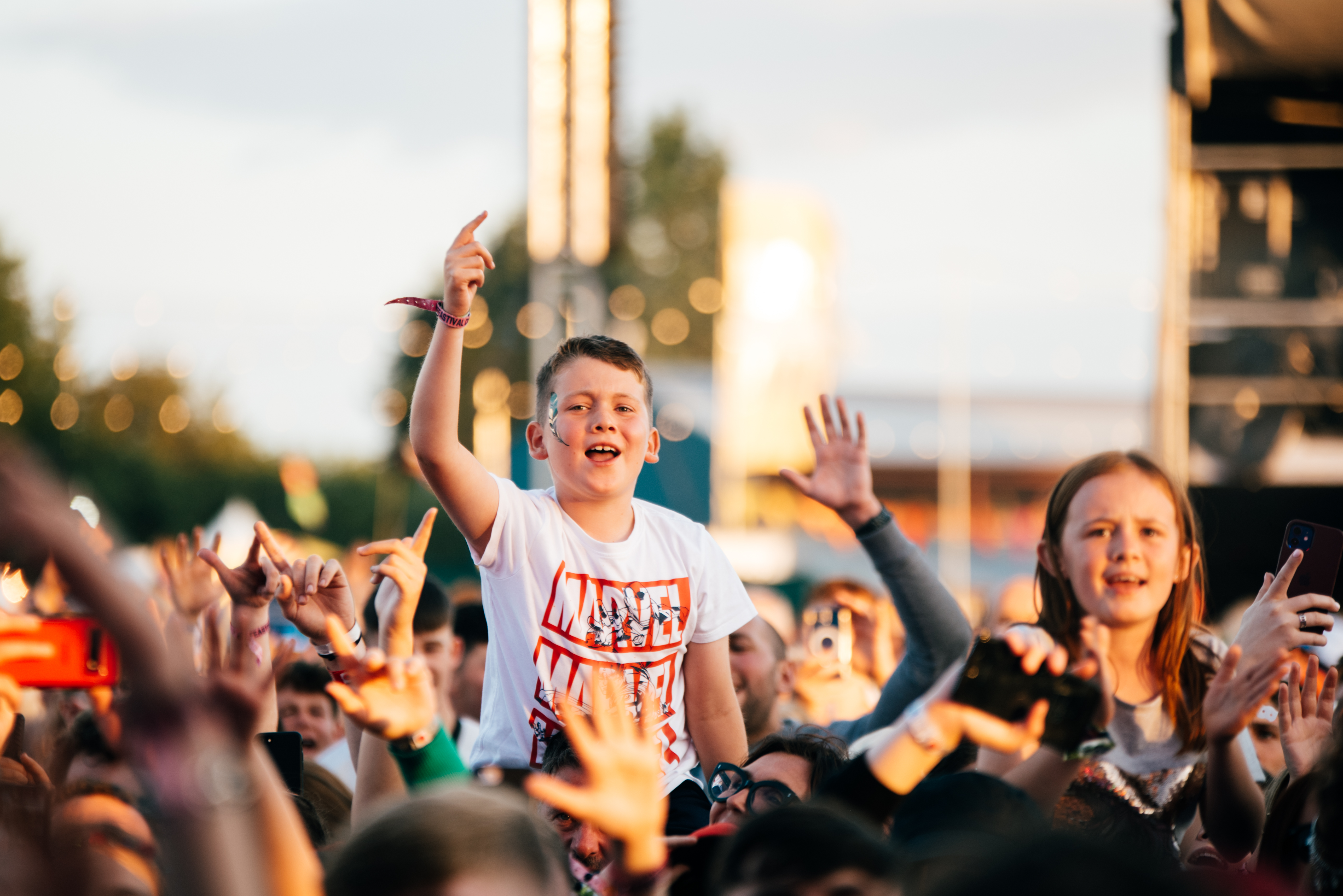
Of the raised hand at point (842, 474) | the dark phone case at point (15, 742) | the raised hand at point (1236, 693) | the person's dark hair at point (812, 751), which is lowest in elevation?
the person's dark hair at point (812, 751)

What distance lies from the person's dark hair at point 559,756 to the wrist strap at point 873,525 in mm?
885

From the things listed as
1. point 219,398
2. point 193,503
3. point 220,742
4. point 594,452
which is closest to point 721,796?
point 594,452

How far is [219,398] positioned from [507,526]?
148 feet

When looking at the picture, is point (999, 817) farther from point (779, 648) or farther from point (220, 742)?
point (779, 648)

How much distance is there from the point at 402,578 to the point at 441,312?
0.69 meters

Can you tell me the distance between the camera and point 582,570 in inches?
118

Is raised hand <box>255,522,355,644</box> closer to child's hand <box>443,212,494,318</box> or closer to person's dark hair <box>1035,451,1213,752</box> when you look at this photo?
child's hand <box>443,212,494,318</box>

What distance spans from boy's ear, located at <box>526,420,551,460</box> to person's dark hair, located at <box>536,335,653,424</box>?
0.02 meters

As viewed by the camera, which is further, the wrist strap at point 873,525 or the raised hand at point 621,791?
the wrist strap at point 873,525

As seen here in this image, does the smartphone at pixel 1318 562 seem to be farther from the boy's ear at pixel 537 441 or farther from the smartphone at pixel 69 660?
the smartphone at pixel 69 660

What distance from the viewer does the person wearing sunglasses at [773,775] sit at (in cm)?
256

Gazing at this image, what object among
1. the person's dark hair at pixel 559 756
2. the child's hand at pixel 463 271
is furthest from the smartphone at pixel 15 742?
the child's hand at pixel 463 271

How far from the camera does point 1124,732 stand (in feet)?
9.01

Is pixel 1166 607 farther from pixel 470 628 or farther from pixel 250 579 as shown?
pixel 470 628
